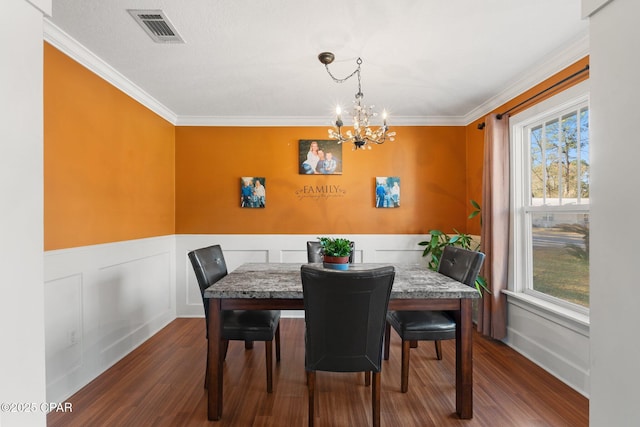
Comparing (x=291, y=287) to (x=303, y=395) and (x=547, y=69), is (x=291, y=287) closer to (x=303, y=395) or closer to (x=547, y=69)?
(x=303, y=395)

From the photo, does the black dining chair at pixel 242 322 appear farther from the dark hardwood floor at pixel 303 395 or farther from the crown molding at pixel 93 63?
the crown molding at pixel 93 63

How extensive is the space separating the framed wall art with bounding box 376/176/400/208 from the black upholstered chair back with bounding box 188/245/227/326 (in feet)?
6.99

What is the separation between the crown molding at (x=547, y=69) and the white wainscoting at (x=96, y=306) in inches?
155

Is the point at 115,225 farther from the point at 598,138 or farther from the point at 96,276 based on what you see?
the point at 598,138

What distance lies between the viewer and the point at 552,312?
2471 mm

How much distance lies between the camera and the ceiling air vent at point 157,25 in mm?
1906

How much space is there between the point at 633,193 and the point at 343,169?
11.4 feet

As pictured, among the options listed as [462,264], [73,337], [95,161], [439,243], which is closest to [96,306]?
[73,337]

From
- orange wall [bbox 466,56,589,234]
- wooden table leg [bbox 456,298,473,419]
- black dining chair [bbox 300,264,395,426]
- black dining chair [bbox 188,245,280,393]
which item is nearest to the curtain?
orange wall [bbox 466,56,589,234]

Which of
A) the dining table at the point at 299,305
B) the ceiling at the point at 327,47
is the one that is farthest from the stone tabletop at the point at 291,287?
the ceiling at the point at 327,47

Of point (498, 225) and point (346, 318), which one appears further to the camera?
point (498, 225)

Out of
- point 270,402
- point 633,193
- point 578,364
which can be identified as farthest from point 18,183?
point 578,364

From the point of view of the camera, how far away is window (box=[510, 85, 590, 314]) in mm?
2371

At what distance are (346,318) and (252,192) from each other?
260 centimetres
